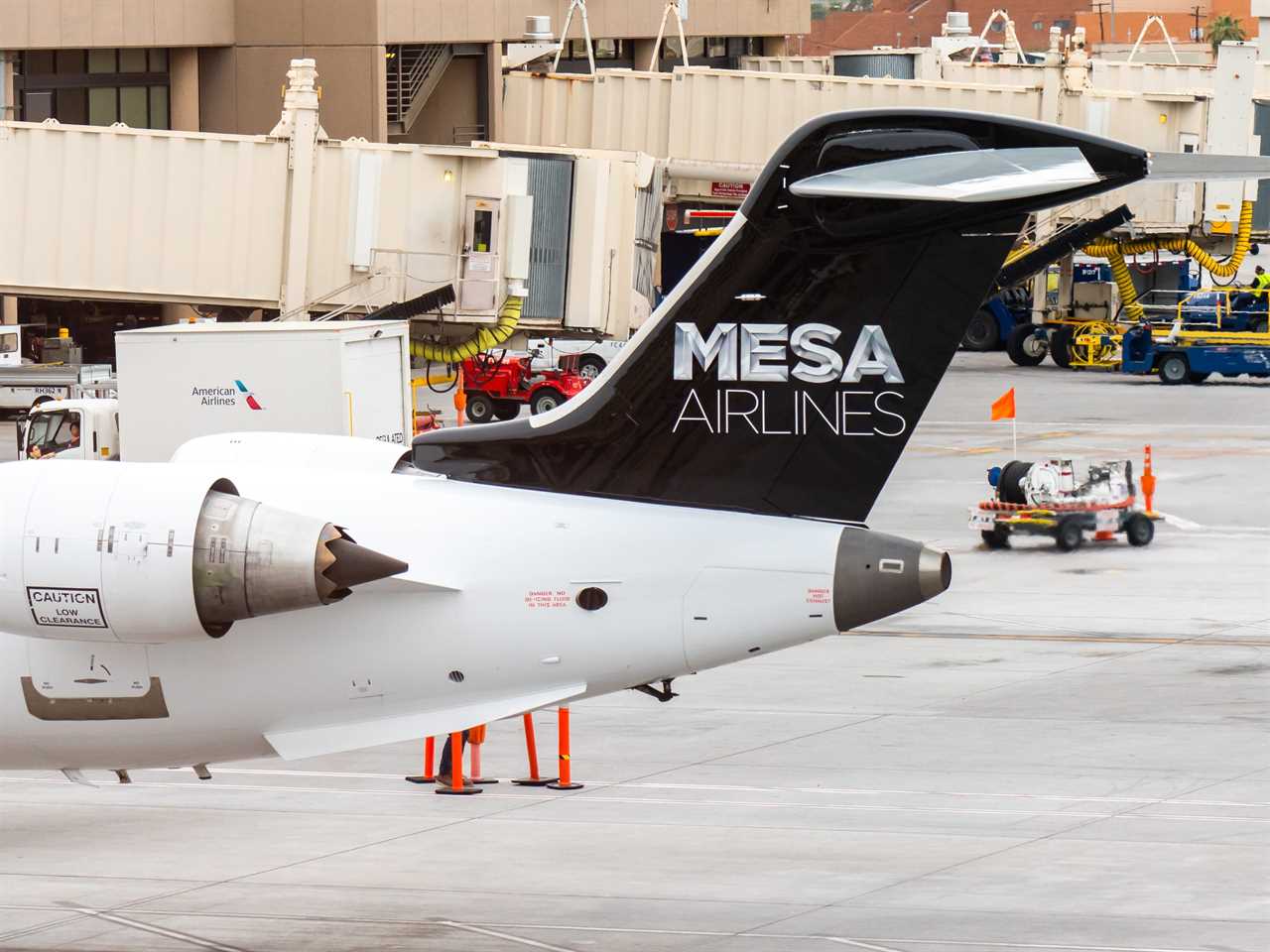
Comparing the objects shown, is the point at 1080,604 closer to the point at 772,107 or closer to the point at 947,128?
the point at 947,128

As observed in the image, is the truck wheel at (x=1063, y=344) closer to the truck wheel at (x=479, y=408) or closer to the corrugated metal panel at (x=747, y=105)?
the corrugated metal panel at (x=747, y=105)

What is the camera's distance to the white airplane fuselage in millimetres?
13688

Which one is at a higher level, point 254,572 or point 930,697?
point 254,572

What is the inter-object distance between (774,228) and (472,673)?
3678 mm

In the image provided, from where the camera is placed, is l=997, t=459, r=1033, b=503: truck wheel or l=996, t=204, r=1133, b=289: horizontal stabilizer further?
l=996, t=204, r=1133, b=289: horizontal stabilizer

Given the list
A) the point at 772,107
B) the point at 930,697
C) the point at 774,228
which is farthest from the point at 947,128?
the point at 772,107

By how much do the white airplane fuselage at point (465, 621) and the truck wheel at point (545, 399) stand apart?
3524cm

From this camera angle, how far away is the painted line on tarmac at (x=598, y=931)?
14211mm

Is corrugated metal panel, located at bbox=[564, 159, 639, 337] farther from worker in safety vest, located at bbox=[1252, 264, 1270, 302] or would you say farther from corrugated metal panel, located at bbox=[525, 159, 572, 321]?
worker in safety vest, located at bbox=[1252, 264, 1270, 302]

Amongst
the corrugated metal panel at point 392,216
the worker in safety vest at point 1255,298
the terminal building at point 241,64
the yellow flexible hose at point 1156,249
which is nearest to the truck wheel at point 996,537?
the corrugated metal panel at point 392,216

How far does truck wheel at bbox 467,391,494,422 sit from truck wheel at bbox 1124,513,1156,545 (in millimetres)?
20433

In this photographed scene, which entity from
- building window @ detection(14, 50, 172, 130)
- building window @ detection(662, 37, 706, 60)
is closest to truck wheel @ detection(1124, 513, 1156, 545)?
building window @ detection(14, 50, 172, 130)

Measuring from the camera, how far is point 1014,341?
2436 inches

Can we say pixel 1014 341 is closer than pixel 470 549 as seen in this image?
No
